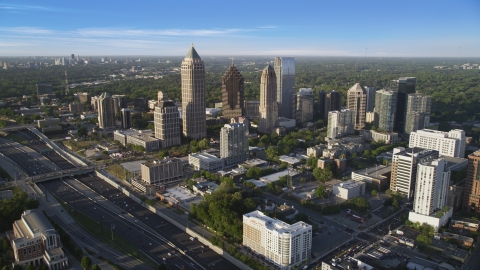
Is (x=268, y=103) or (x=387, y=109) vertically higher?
(x=268, y=103)

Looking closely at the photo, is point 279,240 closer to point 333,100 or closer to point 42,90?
point 333,100

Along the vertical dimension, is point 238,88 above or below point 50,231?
above

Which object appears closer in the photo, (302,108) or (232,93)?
(232,93)

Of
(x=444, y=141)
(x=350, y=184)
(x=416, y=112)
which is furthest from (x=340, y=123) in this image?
(x=350, y=184)

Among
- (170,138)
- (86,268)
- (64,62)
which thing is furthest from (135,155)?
(64,62)

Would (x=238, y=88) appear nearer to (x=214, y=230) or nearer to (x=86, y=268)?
(x=214, y=230)

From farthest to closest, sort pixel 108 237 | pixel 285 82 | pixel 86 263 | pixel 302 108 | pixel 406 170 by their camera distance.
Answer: pixel 285 82 → pixel 302 108 → pixel 406 170 → pixel 108 237 → pixel 86 263

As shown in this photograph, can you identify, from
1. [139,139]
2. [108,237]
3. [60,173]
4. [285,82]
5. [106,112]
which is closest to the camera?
[108,237]
